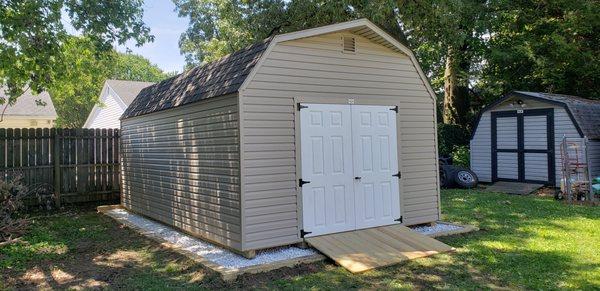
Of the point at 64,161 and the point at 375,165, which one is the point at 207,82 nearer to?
the point at 375,165

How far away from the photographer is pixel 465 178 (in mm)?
13367

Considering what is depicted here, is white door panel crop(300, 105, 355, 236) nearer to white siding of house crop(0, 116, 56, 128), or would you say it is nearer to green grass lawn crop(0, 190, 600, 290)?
green grass lawn crop(0, 190, 600, 290)

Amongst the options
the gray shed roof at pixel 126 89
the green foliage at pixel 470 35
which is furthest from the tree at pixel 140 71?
the green foliage at pixel 470 35

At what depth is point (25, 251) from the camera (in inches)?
255

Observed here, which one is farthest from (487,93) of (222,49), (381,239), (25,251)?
(25,251)

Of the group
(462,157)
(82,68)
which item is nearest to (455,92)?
(462,157)

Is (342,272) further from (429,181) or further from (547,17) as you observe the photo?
(547,17)

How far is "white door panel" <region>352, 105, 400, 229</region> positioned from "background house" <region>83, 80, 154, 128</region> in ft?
54.1

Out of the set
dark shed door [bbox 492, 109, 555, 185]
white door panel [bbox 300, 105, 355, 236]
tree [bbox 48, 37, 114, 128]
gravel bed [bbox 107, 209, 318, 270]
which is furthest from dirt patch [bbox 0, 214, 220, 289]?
dark shed door [bbox 492, 109, 555, 185]

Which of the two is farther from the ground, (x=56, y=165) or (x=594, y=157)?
(x=56, y=165)

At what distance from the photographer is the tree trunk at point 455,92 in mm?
18328

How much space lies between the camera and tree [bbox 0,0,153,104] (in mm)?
8461

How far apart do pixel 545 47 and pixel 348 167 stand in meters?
14.1

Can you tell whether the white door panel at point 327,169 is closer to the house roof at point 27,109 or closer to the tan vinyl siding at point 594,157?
the tan vinyl siding at point 594,157
